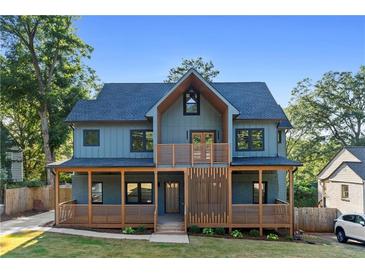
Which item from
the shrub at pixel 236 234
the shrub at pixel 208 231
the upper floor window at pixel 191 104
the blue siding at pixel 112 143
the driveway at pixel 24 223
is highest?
the upper floor window at pixel 191 104

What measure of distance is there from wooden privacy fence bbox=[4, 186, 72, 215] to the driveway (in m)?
1.35

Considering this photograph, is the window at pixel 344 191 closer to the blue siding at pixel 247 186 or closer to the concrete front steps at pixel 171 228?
the blue siding at pixel 247 186

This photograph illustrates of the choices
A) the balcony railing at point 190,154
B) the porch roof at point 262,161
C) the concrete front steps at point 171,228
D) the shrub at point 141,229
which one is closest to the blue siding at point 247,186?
the porch roof at point 262,161

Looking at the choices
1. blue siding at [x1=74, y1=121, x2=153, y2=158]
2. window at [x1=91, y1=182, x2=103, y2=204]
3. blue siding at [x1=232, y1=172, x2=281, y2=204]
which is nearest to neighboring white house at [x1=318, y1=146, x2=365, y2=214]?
blue siding at [x1=232, y1=172, x2=281, y2=204]

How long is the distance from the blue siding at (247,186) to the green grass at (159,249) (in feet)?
12.0

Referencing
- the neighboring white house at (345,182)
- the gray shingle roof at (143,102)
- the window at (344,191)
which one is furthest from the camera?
the window at (344,191)

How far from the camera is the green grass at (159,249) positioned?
10094 millimetres

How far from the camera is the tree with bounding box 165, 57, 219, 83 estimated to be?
30.6 metres

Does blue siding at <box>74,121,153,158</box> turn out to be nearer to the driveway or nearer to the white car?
the driveway

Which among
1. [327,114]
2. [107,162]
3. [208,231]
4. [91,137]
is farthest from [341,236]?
[327,114]

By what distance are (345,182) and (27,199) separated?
60.0 ft

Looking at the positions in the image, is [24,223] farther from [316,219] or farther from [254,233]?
[316,219]
